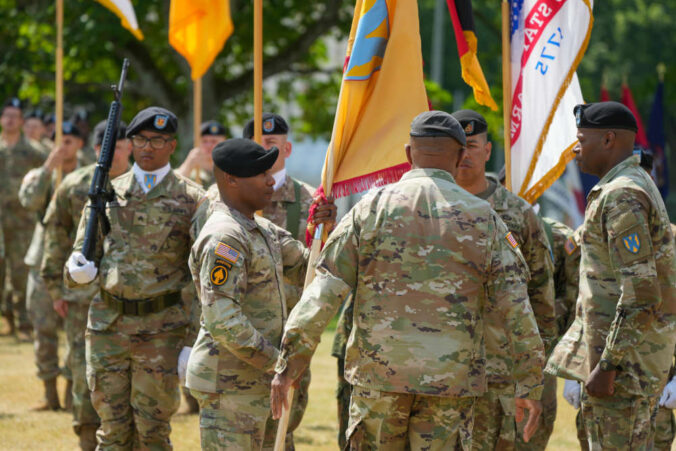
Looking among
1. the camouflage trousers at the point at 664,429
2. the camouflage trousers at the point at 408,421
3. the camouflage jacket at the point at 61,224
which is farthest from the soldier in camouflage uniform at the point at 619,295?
the camouflage jacket at the point at 61,224

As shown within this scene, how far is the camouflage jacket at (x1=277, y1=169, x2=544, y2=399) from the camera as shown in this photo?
4352mm

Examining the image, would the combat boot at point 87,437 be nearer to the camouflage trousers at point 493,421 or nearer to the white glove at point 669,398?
the camouflage trousers at point 493,421

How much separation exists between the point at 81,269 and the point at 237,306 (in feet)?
5.24

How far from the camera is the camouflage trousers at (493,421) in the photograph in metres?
5.81

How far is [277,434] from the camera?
5.12 metres

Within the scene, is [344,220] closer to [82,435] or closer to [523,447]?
[523,447]

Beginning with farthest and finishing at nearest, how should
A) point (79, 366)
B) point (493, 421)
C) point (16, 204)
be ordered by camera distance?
point (16, 204), point (79, 366), point (493, 421)

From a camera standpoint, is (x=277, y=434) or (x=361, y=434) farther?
(x=277, y=434)

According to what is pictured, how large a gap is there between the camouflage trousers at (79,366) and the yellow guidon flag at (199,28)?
240 cm

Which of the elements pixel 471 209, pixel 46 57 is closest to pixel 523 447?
pixel 471 209

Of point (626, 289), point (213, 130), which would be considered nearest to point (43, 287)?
point (213, 130)

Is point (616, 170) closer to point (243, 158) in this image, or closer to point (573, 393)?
point (573, 393)

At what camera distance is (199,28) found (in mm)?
8078

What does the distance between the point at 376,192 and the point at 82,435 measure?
12.7ft
